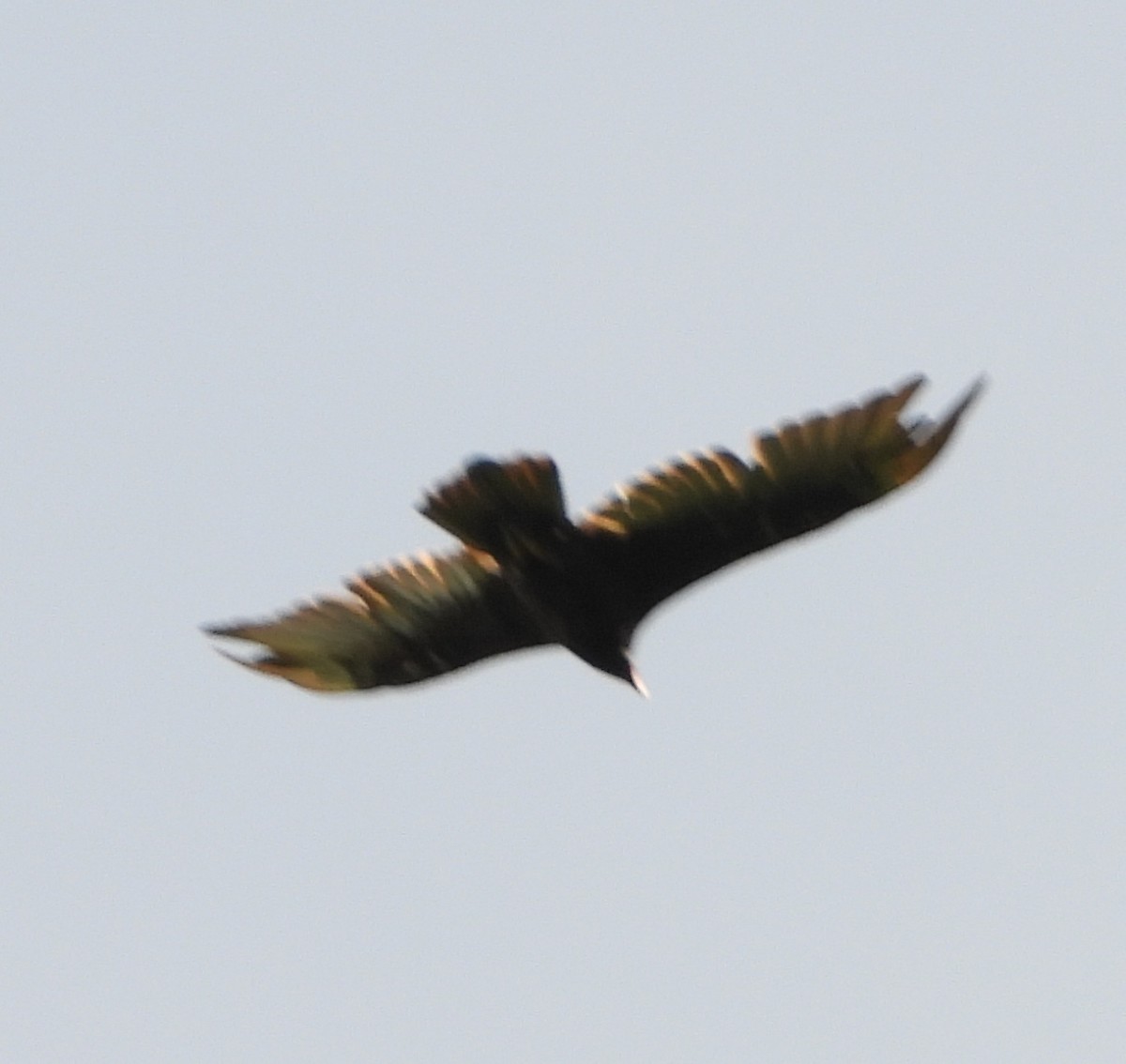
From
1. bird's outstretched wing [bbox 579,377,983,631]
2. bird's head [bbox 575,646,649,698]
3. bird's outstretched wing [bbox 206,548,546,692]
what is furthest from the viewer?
bird's outstretched wing [bbox 206,548,546,692]

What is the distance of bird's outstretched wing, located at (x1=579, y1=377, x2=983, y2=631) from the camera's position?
11.7 meters

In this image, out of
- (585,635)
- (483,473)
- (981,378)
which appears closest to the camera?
(981,378)

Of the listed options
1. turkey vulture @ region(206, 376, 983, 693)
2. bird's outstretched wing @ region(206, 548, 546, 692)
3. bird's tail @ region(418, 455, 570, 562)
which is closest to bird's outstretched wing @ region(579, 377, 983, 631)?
turkey vulture @ region(206, 376, 983, 693)

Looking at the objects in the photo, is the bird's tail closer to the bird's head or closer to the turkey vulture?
the turkey vulture

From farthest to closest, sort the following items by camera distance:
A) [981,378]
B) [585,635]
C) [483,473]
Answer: [585,635], [483,473], [981,378]

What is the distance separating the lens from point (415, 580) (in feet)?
42.8

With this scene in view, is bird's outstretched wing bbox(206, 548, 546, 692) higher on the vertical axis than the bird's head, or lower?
higher

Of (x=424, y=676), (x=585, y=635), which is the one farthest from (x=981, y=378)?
(x=424, y=676)

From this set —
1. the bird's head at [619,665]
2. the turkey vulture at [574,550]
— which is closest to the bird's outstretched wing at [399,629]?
the turkey vulture at [574,550]

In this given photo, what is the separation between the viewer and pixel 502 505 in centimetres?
1186

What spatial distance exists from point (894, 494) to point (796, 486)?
0.39 m

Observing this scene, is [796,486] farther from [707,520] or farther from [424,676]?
[424,676]

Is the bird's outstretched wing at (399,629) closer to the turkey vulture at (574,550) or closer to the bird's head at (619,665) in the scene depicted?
the turkey vulture at (574,550)

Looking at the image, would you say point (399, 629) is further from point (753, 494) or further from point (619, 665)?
point (753, 494)
